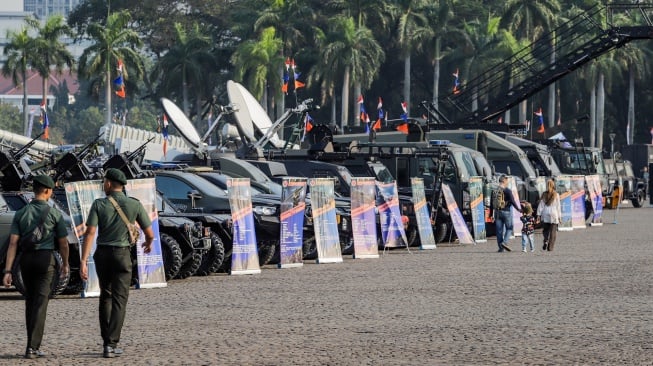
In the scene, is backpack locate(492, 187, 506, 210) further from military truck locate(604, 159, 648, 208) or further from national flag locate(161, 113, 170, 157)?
military truck locate(604, 159, 648, 208)

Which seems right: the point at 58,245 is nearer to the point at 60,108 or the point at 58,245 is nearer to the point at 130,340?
the point at 130,340

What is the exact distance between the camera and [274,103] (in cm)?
10325

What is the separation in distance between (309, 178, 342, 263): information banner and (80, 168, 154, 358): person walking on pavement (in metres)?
12.1

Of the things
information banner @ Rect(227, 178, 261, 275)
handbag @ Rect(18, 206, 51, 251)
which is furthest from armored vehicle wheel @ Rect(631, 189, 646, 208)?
handbag @ Rect(18, 206, 51, 251)

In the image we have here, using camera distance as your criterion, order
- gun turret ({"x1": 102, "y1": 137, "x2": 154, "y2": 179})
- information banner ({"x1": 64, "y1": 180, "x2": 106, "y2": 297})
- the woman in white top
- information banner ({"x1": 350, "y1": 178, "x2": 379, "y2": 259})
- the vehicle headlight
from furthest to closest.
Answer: the woman in white top → information banner ({"x1": 350, "y1": 178, "x2": 379, "y2": 259}) → the vehicle headlight → gun turret ({"x1": 102, "y1": 137, "x2": 154, "y2": 179}) → information banner ({"x1": 64, "y1": 180, "x2": 106, "y2": 297})

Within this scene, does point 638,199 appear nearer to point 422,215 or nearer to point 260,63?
point 260,63

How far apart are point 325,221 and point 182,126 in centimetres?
1209

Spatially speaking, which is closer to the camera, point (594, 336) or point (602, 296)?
point (594, 336)

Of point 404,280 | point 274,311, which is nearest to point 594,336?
point 274,311

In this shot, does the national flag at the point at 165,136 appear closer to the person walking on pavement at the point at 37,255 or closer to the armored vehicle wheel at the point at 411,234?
the armored vehicle wheel at the point at 411,234

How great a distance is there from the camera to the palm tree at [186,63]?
10356 centimetres

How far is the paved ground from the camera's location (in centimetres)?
1272

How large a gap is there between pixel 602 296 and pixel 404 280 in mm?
3798

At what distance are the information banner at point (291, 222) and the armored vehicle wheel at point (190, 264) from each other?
2.86 metres
